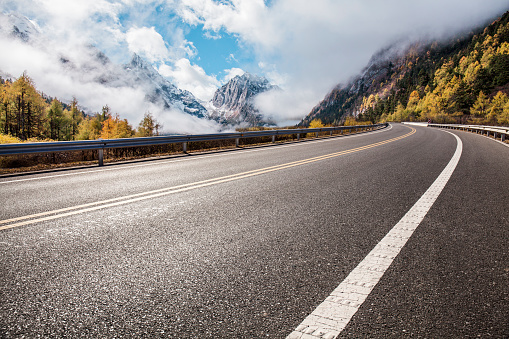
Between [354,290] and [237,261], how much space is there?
103 centimetres

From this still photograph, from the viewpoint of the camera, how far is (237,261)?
246 centimetres

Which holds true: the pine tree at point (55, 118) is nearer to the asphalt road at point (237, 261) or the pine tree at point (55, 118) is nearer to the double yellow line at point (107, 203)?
the asphalt road at point (237, 261)

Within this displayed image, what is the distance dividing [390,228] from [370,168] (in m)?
4.51

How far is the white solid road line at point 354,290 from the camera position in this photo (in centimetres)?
160

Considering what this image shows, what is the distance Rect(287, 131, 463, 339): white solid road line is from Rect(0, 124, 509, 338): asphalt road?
56 mm

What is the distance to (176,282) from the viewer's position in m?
2.12

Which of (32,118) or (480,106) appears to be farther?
(480,106)

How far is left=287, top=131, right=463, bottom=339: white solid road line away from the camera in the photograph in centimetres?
160

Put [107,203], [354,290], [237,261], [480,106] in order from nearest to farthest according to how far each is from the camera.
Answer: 1. [354,290]
2. [237,261]
3. [107,203]
4. [480,106]

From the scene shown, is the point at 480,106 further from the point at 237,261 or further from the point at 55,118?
the point at 55,118

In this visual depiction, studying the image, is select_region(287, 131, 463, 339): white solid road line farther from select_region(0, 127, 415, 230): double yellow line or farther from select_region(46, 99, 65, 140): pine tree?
select_region(46, 99, 65, 140): pine tree

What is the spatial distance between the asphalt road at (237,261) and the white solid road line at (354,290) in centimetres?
6

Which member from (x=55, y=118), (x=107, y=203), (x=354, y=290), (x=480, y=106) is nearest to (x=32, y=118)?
(x=55, y=118)

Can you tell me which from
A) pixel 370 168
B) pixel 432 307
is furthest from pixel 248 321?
pixel 370 168
